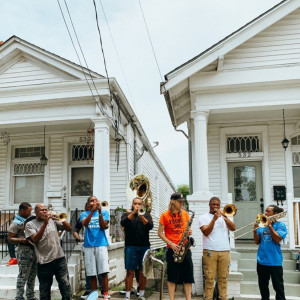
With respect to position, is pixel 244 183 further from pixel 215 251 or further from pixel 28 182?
pixel 28 182

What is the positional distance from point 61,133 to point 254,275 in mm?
6924

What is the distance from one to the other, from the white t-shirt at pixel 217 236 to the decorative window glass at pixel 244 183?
15.9 feet

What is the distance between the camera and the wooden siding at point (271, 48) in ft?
29.0

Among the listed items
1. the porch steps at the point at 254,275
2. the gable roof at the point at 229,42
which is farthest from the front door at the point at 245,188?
the gable roof at the point at 229,42

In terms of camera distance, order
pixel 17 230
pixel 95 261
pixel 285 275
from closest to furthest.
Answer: pixel 17 230, pixel 95 261, pixel 285 275

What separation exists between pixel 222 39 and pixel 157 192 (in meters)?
11.2

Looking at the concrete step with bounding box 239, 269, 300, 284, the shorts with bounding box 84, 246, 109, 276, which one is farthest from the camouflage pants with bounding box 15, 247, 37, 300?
the concrete step with bounding box 239, 269, 300, 284

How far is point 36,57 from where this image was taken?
10.2 metres

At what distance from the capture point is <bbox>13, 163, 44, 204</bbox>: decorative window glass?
12066 mm

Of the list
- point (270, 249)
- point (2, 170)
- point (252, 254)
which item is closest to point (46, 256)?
point (270, 249)

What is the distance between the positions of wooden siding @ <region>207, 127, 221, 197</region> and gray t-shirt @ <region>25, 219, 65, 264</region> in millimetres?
5684

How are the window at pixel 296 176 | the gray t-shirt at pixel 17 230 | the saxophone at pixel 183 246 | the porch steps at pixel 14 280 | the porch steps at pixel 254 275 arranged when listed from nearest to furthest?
the saxophone at pixel 183 246 < the gray t-shirt at pixel 17 230 < the porch steps at pixel 254 275 < the porch steps at pixel 14 280 < the window at pixel 296 176

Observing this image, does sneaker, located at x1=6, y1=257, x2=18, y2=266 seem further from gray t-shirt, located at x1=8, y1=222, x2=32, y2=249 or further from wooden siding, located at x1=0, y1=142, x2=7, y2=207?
wooden siding, located at x1=0, y1=142, x2=7, y2=207

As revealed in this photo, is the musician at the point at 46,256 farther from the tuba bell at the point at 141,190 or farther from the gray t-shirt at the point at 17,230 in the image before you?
the tuba bell at the point at 141,190
